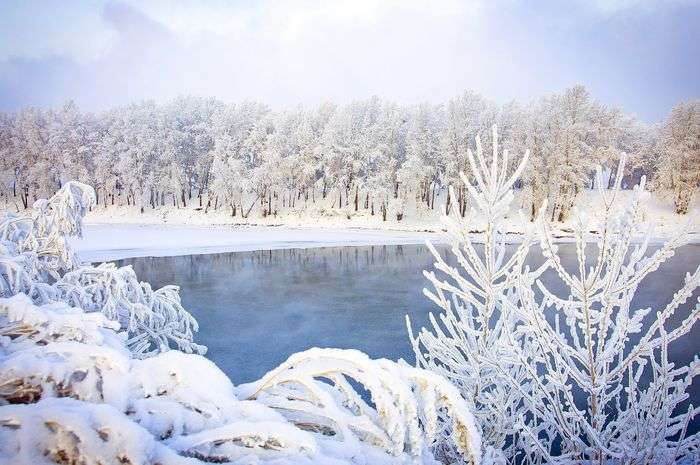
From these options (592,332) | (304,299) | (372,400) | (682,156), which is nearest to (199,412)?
(372,400)

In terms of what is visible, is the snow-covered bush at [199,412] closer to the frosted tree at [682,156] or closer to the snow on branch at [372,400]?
the snow on branch at [372,400]

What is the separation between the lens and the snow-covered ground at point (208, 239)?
27.5 meters

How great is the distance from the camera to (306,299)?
1589 centimetres

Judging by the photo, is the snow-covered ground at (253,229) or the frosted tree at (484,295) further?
the snow-covered ground at (253,229)

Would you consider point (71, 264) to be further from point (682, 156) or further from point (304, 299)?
point (682, 156)

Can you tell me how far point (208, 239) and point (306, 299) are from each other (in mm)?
19874

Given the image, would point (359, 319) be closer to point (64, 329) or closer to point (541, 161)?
point (64, 329)

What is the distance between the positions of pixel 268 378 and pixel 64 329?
5.48 ft

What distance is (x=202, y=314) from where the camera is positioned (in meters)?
13.8

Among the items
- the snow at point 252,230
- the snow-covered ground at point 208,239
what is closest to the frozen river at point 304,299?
the snow-covered ground at point 208,239

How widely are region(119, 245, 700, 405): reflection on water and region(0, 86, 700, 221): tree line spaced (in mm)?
19414

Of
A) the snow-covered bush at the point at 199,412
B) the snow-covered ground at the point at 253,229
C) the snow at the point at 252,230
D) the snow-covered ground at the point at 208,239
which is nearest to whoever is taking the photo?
the snow-covered bush at the point at 199,412

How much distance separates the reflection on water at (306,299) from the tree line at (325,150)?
19414 millimetres

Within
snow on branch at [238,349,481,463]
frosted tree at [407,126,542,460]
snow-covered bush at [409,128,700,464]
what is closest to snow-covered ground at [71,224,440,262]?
frosted tree at [407,126,542,460]
